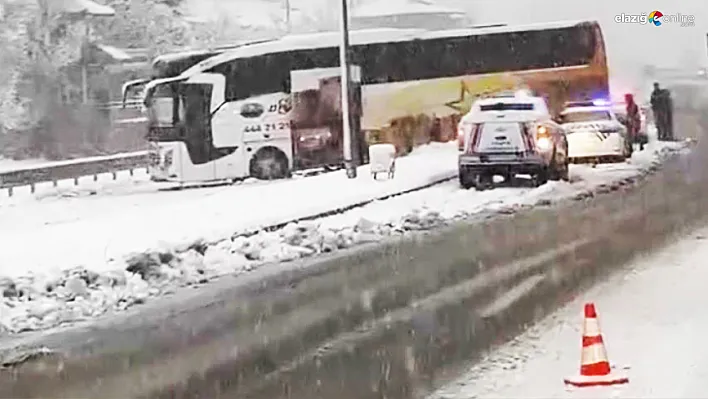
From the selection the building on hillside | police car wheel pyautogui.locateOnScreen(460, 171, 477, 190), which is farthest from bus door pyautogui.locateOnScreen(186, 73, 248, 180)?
police car wheel pyautogui.locateOnScreen(460, 171, 477, 190)

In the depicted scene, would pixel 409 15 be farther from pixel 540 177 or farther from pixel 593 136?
pixel 540 177

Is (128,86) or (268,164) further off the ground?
(128,86)

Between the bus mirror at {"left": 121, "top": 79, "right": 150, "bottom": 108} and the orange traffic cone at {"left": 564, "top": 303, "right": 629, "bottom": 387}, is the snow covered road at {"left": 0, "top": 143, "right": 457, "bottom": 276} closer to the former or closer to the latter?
the bus mirror at {"left": 121, "top": 79, "right": 150, "bottom": 108}

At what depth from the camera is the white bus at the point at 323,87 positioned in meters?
28.2

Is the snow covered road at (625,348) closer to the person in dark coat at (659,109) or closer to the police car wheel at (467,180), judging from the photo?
the police car wheel at (467,180)

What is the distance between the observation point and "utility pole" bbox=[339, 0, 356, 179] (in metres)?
27.4

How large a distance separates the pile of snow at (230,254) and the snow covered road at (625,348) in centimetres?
439

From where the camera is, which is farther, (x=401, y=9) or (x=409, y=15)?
(x=401, y=9)

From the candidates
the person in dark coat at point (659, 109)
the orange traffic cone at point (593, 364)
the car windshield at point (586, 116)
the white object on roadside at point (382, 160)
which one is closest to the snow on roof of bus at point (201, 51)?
the white object on roadside at point (382, 160)

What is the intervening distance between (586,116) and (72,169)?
38.0ft

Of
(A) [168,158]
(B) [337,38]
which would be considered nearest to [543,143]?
(B) [337,38]

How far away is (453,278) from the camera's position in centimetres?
1226

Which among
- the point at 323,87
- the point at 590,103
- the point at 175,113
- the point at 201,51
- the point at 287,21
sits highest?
the point at 287,21

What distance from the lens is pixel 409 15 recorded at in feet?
106
